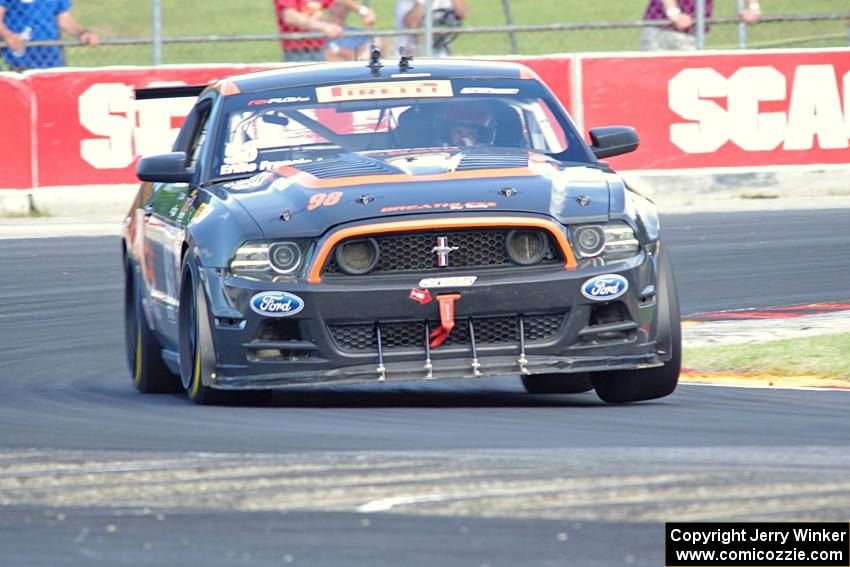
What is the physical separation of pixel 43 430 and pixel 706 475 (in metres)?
2.88

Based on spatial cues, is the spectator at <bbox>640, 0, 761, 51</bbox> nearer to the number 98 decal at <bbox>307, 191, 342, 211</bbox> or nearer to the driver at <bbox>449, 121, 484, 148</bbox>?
the driver at <bbox>449, 121, 484, 148</bbox>

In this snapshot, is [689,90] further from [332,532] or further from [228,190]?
[332,532]

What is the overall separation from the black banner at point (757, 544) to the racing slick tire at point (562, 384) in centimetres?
383

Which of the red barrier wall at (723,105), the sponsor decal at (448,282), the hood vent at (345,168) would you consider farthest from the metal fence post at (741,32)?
the sponsor decal at (448,282)

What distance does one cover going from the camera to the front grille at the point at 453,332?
8344 millimetres

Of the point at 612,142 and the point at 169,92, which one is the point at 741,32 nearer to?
the point at 169,92

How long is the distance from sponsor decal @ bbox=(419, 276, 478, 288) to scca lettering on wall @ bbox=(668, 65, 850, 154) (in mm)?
12284

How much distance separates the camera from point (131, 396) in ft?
32.2

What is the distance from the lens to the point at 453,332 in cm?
838

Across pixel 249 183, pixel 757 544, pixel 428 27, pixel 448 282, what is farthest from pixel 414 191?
pixel 428 27

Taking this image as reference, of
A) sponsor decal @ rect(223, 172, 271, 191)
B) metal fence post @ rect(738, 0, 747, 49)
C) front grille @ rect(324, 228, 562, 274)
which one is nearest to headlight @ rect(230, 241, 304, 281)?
front grille @ rect(324, 228, 562, 274)

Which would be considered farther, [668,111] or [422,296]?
[668,111]

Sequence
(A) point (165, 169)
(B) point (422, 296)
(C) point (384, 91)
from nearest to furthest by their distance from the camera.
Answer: (B) point (422, 296)
(A) point (165, 169)
(C) point (384, 91)

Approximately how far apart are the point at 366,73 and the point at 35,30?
10.8 metres
